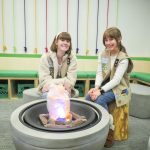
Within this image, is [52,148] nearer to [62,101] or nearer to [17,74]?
[62,101]

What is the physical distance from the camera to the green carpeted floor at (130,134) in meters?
2.18

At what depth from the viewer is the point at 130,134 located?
2.47 meters

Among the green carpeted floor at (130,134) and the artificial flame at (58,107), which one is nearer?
the artificial flame at (58,107)

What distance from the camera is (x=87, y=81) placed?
146 inches

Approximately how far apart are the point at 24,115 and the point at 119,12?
10.4 feet

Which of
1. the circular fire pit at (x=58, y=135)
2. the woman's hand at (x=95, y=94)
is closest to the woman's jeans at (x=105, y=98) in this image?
the woman's hand at (x=95, y=94)

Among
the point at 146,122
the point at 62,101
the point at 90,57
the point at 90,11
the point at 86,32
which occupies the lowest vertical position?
the point at 146,122

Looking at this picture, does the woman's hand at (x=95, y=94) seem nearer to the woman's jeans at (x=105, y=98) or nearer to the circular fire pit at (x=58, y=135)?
the woman's jeans at (x=105, y=98)

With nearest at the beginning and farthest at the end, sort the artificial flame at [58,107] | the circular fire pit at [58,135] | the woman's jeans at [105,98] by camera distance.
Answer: the circular fire pit at [58,135] < the artificial flame at [58,107] < the woman's jeans at [105,98]

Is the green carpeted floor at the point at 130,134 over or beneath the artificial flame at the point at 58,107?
beneath

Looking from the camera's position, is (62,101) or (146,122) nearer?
(62,101)

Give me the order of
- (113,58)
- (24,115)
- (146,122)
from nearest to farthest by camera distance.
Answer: (24,115)
(113,58)
(146,122)

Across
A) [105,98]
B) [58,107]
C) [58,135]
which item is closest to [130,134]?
[105,98]

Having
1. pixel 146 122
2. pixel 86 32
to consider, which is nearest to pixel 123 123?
pixel 146 122
